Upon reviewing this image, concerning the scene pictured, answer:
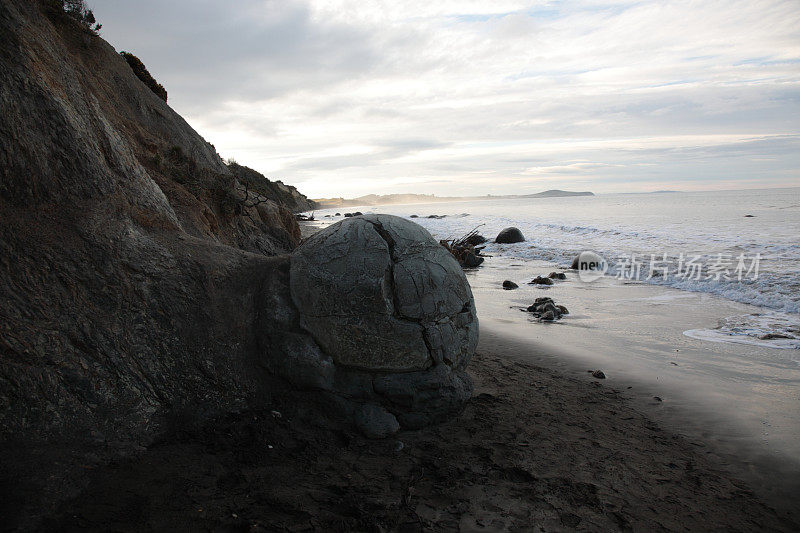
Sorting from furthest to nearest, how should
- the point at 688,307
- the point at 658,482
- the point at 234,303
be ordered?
the point at 688,307 → the point at 234,303 → the point at 658,482

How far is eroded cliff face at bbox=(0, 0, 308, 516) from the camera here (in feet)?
10.9

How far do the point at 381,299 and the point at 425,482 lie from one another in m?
1.51

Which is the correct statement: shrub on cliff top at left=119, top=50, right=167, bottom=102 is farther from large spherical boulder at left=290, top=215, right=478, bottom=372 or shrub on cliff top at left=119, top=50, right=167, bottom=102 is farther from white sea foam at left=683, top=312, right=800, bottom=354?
white sea foam at left=683, top=312, right=800, bottom=354

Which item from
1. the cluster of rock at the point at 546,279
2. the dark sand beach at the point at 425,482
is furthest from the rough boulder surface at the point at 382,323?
the cluster of rock at the point at 546,279

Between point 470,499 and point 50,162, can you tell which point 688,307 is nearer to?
point 470,499

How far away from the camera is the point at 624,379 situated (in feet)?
19.4

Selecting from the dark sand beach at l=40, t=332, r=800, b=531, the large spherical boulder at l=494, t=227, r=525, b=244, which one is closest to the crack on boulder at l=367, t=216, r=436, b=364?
the dark sand beach at l=40, t=332, r=800, b=531

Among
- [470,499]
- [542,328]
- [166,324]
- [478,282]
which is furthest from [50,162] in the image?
[478,282]

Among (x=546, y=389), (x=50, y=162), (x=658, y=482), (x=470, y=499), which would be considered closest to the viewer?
(x=470, y=499)

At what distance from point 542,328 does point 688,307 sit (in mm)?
A: 3851

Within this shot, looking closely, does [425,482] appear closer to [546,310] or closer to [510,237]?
[546,310]

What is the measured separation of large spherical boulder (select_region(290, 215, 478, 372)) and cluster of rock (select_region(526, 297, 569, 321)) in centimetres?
458

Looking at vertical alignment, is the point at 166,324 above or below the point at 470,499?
above

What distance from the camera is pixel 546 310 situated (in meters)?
9.03
